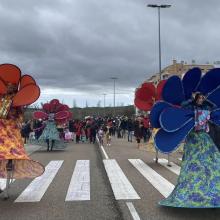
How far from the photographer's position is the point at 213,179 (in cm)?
770

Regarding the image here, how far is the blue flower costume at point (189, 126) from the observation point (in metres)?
7.81

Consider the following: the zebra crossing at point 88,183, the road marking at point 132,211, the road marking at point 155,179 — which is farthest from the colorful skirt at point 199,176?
the road marking at point 155,179

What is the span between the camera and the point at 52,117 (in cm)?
2552

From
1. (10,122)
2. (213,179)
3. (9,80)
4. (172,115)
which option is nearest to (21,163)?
(10,122)

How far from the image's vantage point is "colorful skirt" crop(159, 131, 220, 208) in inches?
296

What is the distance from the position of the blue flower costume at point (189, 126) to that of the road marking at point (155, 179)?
2.12 meters

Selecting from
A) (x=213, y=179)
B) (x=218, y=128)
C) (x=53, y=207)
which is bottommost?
(x=53, y=207)

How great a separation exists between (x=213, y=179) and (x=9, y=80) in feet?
14.9

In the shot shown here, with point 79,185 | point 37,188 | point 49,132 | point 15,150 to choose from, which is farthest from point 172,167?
point 49,132

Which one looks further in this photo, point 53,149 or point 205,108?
point 53,149

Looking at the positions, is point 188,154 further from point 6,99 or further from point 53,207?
point 6,99

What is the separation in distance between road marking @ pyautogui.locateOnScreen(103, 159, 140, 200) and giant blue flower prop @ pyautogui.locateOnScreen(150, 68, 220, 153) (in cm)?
196

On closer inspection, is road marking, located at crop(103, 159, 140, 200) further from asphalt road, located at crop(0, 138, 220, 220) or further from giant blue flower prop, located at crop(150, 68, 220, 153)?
giant blue flower prop, located at crop(150, 68, 220, 153)

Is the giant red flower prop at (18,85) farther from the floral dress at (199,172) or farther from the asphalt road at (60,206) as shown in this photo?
the floral dress at (199,172)
